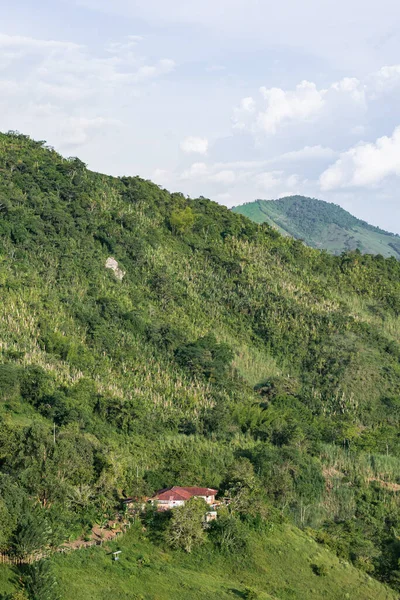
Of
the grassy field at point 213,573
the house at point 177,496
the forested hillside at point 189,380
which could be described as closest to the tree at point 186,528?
the forested hillside at point 189,380

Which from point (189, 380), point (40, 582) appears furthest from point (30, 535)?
point (189, 380)

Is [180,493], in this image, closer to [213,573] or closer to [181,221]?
[213,573]

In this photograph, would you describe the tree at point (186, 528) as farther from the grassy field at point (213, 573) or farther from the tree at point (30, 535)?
the tree at point (30, 535)

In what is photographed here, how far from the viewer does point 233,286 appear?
130 meters

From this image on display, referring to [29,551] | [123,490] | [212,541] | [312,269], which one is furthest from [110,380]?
[312,269]

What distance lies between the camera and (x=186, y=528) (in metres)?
53.2

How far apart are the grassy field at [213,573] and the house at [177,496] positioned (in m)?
4.74

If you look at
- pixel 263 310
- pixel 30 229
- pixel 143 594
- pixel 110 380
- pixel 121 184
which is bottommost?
pixel 143 594

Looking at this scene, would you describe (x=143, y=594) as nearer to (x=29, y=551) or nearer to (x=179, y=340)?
(x=29, y=551)

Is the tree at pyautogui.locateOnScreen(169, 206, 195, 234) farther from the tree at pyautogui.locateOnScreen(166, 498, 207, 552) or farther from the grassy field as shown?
the tree at pyautogui.locateOnScreen(166, 498, 207, 552)

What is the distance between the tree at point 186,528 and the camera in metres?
52.8

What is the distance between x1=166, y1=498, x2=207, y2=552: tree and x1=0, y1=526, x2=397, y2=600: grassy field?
830 mm

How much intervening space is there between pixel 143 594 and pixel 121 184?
112928 millimetres

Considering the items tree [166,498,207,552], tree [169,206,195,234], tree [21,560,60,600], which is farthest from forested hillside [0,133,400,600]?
tree [166,498,207,552]
